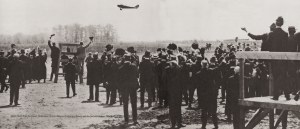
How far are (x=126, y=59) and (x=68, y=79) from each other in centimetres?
763

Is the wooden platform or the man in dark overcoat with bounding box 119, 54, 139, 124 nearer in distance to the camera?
the wooden platform

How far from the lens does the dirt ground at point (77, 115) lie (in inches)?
528

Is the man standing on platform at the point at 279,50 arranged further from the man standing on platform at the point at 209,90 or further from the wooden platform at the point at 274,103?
the man standing on platform at the point at 209,90

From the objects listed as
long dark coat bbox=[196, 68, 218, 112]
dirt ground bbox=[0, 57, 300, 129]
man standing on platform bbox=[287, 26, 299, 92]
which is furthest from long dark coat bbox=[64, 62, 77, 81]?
man standing on platform bbox=[287, 26, 299, 92]

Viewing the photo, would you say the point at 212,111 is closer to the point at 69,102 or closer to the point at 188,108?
the point at 188,108

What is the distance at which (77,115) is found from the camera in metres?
15.5

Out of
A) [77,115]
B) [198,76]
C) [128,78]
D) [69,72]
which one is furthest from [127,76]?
[69,72]

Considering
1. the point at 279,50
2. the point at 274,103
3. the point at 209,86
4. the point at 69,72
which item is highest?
the point at 279,50

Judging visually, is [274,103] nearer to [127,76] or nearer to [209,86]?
[209,86]

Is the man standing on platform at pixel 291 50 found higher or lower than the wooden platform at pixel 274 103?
higher

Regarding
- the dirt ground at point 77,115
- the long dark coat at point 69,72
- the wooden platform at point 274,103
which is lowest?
the dirt ground at point 77,115

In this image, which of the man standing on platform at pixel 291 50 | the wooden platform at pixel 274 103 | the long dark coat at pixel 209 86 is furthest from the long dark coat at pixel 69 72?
the wooden platform at pixel 274 103

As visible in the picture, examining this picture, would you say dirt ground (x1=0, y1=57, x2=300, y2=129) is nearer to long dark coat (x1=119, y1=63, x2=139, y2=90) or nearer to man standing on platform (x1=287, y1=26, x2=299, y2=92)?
long dark coat (x1=119, y1=63, x2=139, y2=90)

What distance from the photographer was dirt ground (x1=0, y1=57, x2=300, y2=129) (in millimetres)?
13422
